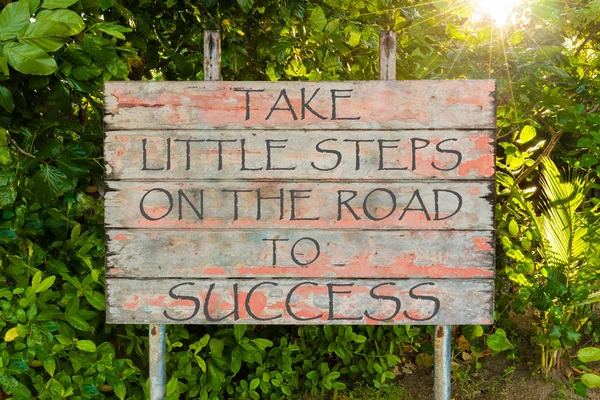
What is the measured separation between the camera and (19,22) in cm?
141

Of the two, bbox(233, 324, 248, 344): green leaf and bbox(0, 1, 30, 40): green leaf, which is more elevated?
bbox(0, 1, 30, 40): green leaf

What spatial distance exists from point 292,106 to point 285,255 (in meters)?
0.45

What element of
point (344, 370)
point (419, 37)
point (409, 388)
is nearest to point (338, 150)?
point (419, 37)

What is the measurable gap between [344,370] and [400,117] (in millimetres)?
1417

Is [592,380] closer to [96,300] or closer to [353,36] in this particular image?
[353,36]

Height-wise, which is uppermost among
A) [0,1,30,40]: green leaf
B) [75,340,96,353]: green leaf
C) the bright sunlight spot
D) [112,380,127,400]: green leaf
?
the bright sunlight spot

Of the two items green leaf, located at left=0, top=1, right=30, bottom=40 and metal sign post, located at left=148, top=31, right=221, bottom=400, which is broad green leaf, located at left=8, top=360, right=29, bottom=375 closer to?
metal sign post, located at left=148, top=31, right=221, bottom=400

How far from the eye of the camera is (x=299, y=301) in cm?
168

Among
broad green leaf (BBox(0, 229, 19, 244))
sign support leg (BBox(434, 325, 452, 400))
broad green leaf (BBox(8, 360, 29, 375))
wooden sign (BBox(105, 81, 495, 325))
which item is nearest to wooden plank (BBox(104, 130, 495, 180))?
wooden sign (BBox(105, 81, 495, 325))

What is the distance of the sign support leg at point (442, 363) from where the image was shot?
1.76 meters

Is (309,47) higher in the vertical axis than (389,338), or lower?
higher

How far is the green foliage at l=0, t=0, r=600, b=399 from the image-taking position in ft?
5.66

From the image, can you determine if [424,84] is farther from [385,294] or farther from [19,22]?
[19,22]

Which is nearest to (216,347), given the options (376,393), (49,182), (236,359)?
(236,359)
